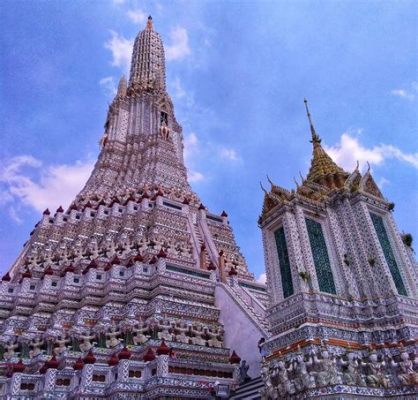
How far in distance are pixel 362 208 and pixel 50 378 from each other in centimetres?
1296

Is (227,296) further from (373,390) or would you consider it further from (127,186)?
(127,186)

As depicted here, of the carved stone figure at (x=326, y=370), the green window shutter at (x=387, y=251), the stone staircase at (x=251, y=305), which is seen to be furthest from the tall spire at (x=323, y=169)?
the carved stone figure at (x=326, y=370)

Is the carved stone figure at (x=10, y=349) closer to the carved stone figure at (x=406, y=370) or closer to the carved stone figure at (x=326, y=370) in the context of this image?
the carved stone figure at (x=326, y=370)

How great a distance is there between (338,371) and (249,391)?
5.18m

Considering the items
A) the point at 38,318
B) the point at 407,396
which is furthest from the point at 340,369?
the point at 38,318

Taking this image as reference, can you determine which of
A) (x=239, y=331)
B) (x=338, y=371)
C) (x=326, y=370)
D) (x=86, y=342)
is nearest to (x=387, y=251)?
(x=338, y=371)

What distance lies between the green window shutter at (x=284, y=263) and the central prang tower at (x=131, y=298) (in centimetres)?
536

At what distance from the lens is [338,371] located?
1157cm

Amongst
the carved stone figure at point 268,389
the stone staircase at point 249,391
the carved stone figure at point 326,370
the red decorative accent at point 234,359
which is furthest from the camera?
the red decorative accent at point 234,359

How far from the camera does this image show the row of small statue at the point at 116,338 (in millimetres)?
20203

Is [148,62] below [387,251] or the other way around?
the other way around

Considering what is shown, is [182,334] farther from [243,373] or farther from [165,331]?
[243,373]

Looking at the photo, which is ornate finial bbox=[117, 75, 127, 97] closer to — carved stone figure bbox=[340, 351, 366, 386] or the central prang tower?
the central prang tower

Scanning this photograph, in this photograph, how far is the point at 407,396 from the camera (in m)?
11.5
